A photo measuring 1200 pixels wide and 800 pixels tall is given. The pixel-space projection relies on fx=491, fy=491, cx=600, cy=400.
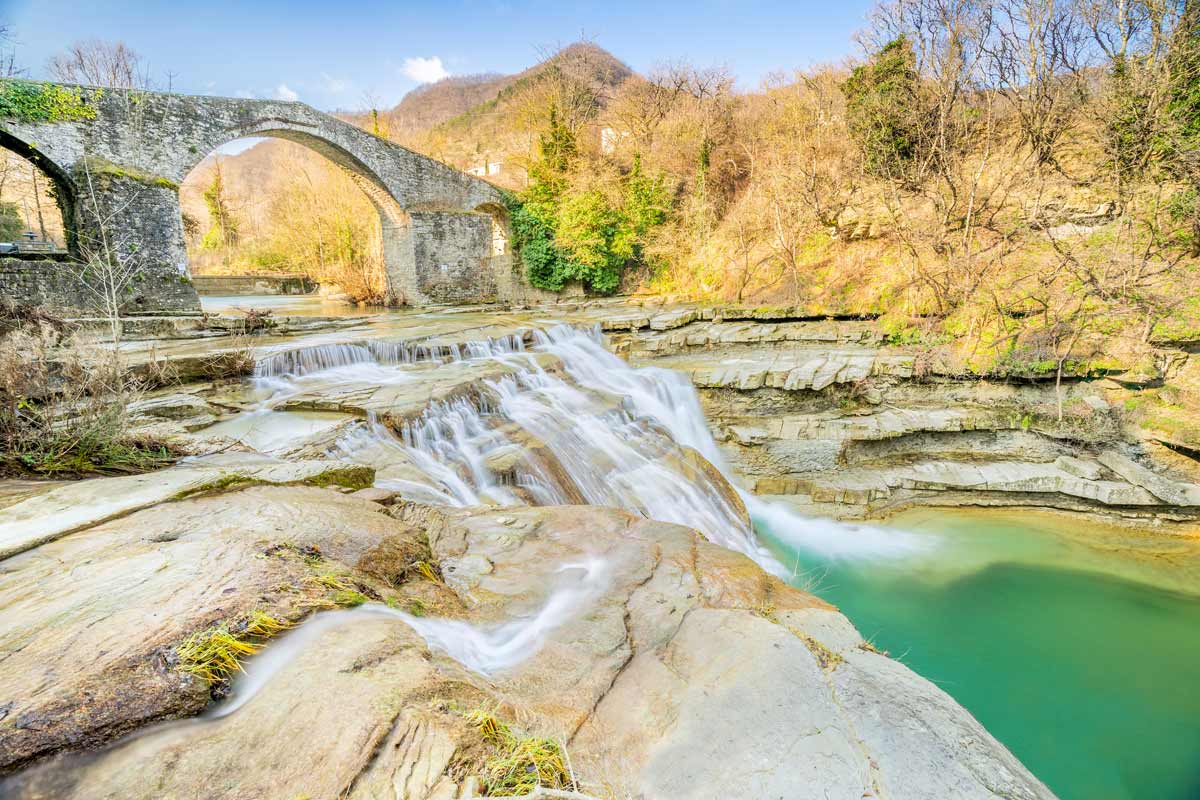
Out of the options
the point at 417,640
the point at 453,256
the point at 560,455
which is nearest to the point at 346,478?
the point at 417,640

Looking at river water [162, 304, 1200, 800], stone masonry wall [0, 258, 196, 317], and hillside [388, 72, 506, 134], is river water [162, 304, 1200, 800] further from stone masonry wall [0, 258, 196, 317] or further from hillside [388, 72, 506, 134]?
hillside [388, 72, 506, 134]

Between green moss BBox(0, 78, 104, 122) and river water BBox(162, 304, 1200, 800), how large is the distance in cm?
875

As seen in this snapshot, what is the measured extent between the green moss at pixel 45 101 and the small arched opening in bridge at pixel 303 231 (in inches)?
142

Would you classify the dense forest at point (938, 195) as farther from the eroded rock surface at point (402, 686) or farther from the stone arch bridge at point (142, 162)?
the eroded rock surface at point (402, 686)

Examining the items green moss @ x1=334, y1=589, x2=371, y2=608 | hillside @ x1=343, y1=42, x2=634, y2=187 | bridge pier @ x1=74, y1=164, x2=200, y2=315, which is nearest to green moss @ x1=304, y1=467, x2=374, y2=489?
green moss @ x1=334, y1=589, x2=371, y2=608

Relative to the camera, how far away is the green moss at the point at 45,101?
10.2m

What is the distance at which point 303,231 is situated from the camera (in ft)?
83.4

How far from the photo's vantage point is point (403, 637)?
219 cm

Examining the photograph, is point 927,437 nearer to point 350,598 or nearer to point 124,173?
point 350,598

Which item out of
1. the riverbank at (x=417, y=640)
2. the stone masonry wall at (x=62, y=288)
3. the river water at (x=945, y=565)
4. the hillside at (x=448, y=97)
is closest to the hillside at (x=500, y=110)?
the hillside at (x=448, y=97)

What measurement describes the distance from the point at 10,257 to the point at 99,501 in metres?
12.5

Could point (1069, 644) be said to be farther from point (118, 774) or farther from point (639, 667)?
point (118, 774)

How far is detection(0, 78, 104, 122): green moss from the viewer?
10.2m

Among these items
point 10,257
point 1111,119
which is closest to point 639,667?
point 1111,119
